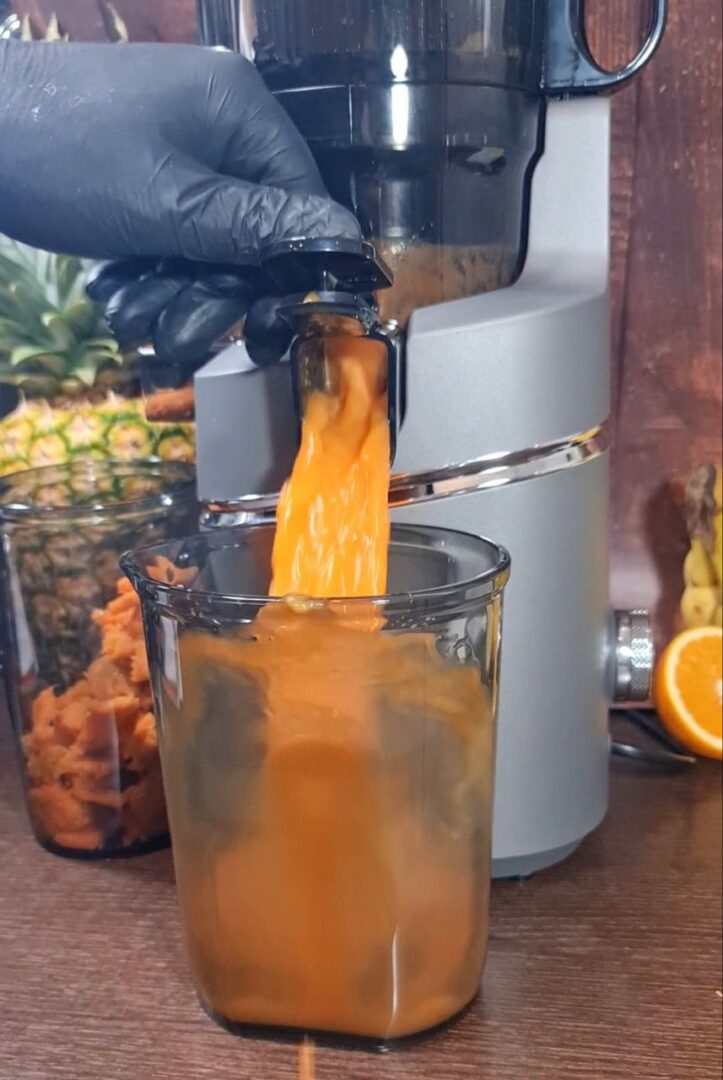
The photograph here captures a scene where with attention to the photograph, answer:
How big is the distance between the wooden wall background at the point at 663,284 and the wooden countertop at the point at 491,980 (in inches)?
9.1

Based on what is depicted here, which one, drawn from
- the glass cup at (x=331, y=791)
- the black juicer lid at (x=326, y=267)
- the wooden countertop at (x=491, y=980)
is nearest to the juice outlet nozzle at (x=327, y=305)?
the black juicer lid at (x=326, y=267)

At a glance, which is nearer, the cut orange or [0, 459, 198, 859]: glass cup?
[0, 459, 198, 859]: glass cup

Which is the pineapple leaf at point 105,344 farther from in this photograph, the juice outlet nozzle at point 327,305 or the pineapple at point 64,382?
the juice outlet nozzle at point 327,305

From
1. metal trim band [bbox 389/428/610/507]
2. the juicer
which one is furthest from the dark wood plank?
metal trim band [bbox 389/428/610/507]

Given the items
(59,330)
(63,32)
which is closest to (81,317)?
(59,330)

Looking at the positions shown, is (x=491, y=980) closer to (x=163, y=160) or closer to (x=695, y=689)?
(x=695, y=689)

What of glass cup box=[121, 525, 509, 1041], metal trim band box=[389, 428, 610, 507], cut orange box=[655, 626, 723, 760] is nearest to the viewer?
glass cup box=[121, 525, 509, 1041]

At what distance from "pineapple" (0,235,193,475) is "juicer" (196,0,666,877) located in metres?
0.08

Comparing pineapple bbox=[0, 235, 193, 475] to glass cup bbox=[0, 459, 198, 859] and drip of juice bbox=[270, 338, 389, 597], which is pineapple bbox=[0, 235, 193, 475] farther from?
drip of juice bbox=[270, 338, 389, 597]

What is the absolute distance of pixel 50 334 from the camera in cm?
58

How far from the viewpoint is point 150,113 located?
20.2 inches

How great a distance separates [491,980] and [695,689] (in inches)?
11.0

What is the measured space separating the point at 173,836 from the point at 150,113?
1.10 feet

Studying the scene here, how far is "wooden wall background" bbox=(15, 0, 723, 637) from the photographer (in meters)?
0.67
